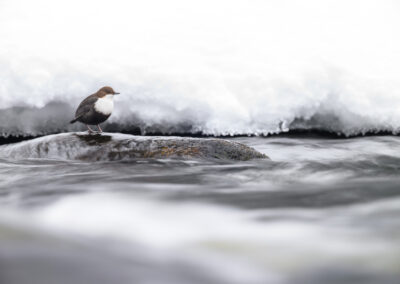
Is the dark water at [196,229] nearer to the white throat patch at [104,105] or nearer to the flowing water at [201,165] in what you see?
the flowing water at [201,165]

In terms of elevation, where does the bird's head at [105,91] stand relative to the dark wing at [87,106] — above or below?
above

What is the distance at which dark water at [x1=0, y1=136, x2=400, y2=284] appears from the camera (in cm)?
142

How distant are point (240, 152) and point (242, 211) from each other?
72.8 inches

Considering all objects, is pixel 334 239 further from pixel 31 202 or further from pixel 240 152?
pixel 240 152

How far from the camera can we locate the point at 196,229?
1787 mm

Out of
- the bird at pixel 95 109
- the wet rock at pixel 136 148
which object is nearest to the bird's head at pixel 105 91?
the bird at pixel 95 109

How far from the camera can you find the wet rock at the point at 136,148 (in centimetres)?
379

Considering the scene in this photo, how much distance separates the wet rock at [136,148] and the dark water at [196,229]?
59 cm

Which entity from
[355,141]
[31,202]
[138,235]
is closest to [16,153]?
[31,202]

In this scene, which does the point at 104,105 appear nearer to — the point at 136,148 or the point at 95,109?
the point at 95,109

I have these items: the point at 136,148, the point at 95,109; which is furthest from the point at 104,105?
the point at 136,148

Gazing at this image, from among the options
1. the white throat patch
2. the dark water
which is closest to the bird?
the white throat patch

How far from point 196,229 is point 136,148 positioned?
2.18 meters

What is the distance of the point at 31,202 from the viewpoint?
2.34m
